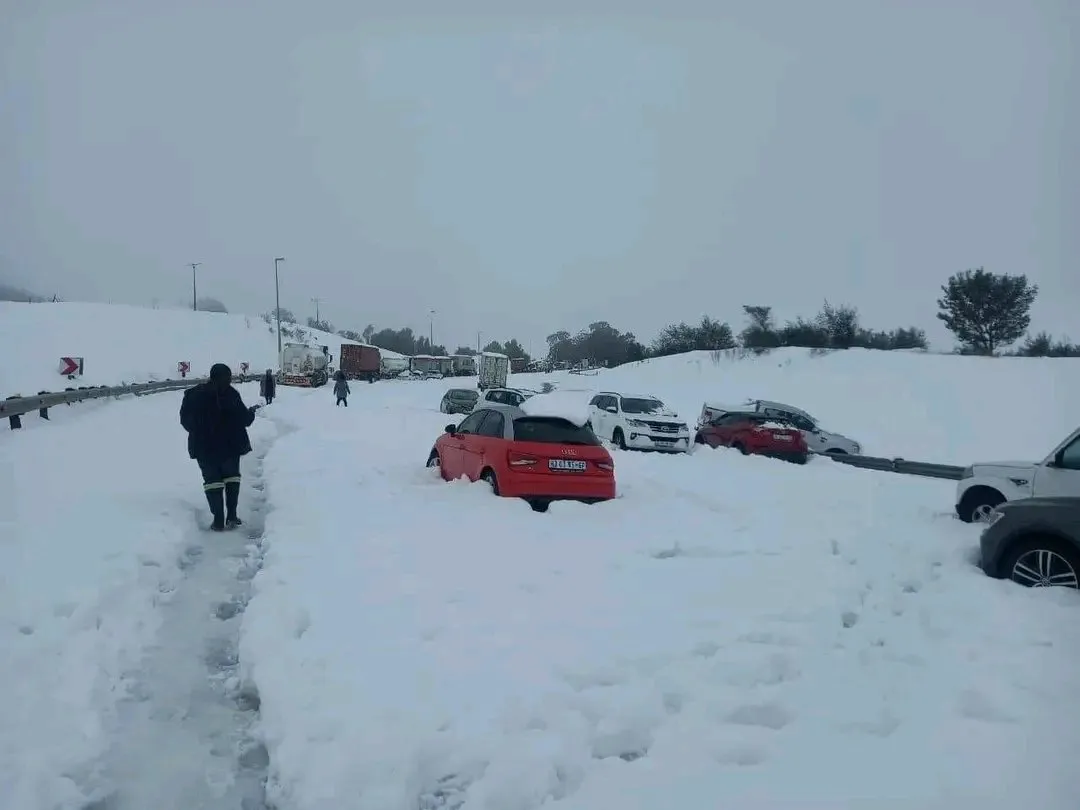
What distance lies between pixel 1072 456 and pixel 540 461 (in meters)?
5.97

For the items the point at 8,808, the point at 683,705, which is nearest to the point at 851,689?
the point at 683,705

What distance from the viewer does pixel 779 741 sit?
394 centimetres

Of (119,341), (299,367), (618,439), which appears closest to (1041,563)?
(618,439)

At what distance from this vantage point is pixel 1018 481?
9.32m

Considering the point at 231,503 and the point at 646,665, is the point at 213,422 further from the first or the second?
the point at 646,665

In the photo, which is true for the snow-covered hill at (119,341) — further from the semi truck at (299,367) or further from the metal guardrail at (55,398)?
the metal guardrail at (55,398)

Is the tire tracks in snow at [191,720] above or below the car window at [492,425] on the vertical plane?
below

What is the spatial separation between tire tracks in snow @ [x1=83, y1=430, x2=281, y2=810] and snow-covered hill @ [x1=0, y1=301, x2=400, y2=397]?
43340mm

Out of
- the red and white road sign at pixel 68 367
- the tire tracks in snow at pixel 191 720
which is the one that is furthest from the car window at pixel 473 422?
the red and white road sign at pixel 68 367

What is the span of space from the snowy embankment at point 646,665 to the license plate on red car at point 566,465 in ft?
2.62

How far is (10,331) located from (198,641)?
3136 inches

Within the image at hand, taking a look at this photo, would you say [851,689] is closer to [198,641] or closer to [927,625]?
[927,625]

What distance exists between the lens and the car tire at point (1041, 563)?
6.18m

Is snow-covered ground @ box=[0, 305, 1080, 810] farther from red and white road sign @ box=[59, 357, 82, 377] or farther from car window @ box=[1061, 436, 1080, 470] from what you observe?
red and white road sign @ box=[59, 357, 82, 377]
